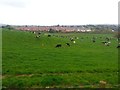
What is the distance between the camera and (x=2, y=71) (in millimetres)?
25656

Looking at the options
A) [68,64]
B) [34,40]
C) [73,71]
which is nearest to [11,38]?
[34,40]

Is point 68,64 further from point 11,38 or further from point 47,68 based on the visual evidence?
point 11,38

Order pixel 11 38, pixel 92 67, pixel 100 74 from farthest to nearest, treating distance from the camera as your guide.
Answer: pixel 11 38
pixel 92 67
pixel 100 74

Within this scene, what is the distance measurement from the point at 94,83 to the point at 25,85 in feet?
17.1

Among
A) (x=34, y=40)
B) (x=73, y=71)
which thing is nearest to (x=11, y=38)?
(x=34, y=40)

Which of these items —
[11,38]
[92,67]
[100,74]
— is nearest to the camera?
[100,74]

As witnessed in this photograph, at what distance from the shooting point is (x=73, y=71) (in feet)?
86.5

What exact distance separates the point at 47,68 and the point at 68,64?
11.2 feet

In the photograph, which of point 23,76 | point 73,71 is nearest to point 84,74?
point 73,71

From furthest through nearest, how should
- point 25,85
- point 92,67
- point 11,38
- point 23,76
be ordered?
point 11,38
point 92,67
point 23,76
point 25,85

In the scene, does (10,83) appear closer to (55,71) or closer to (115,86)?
(55,71)

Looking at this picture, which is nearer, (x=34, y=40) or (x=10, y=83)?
(x=10, y=83)

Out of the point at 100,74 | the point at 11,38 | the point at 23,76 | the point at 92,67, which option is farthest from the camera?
the point at 11,38

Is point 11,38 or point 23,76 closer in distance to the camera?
point 23,76
